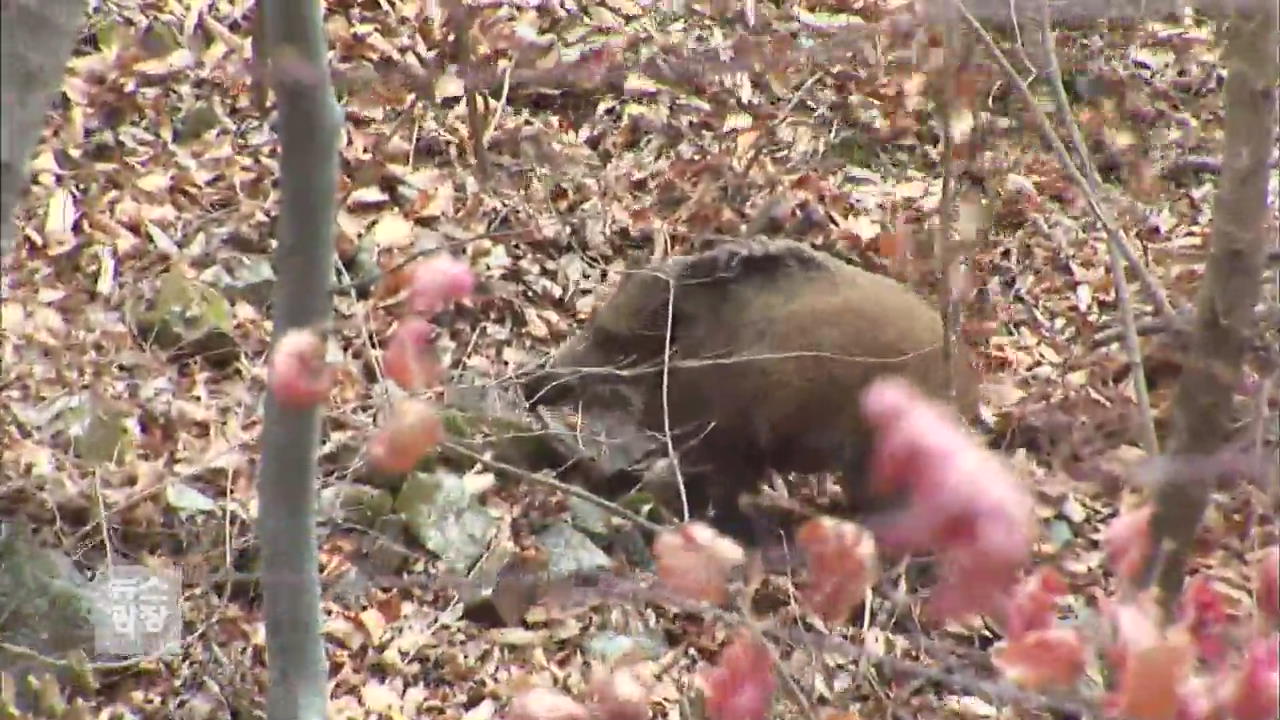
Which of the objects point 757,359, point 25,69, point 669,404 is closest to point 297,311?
point 25,69

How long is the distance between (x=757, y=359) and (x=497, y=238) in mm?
652

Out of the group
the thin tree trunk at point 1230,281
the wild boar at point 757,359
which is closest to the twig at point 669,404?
the wild boar at point 757,359

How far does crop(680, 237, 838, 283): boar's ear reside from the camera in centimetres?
304

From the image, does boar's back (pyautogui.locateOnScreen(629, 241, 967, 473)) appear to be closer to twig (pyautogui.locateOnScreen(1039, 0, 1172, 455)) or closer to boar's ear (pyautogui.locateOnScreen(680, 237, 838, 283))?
boar's ear (pyautogui.locateOnScreen(680, 237, 838, 283))

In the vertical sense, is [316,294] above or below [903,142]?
above

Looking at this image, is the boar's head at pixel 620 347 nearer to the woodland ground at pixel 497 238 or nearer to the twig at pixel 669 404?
the twig at pixel 669 404

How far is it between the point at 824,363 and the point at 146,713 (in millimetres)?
1537

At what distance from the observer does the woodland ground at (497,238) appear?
2.81 meters

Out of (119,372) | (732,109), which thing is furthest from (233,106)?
(732,109)

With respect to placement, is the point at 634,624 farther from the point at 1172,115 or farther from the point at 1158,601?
the point at 1172,115

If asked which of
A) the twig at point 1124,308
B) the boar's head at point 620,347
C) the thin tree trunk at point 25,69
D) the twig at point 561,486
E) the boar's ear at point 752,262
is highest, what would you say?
the thin tree trunk at point 25,69

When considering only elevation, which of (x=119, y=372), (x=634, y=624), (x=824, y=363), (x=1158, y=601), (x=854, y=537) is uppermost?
(x=854, y=537)

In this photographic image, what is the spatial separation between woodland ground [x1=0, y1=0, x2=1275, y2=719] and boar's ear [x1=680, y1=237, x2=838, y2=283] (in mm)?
395

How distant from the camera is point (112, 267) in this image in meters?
3.54
